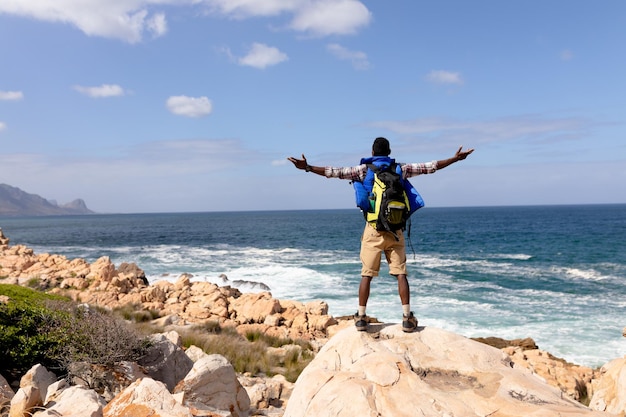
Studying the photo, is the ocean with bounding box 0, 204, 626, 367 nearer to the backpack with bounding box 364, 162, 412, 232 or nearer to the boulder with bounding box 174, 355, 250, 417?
the backpack with bounding box 364, 162, 412, 232

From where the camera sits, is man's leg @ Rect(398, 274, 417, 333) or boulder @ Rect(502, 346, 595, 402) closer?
man's leg @ Rect(398, 274, 417, 333)

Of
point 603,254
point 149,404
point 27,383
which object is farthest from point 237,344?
point 603,254

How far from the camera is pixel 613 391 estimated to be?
18.8ft

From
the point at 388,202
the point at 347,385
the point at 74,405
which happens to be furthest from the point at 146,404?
the point at 388,202

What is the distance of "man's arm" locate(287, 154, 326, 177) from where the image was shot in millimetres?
5742

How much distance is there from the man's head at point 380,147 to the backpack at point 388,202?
1.10 feet

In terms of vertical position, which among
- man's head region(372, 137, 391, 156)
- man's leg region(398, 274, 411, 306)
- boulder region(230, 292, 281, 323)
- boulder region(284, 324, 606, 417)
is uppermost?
man's head region(372, 137, 391, 156)

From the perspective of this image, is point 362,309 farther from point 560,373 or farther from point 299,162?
point 560,373

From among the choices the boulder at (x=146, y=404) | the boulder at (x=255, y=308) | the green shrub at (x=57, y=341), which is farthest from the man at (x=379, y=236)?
the boulder at (x=255, y=308)

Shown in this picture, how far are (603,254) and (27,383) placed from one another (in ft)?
157

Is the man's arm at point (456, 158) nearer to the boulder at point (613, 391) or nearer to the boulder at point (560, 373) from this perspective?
the boulder at point (613, 391)

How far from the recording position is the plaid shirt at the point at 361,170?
5.82 meters

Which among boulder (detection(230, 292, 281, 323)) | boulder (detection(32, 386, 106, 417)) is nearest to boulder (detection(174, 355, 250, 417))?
boulder (detection(32, 386, 106, 417))

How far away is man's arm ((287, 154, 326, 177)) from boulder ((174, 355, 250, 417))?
9.77 feet
